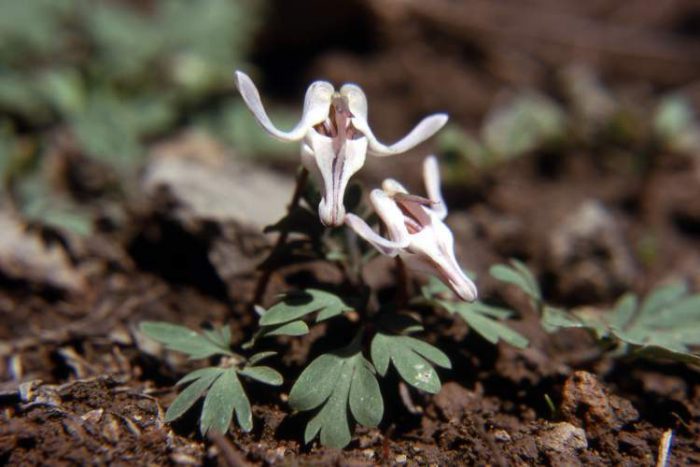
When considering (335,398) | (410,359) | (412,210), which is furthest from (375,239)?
(335,398)

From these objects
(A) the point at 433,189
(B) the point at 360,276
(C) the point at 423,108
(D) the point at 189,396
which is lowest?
(D) the point at 189,396

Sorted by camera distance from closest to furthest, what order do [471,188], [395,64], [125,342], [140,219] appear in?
[125,342] < [140,219] < [471,188] < [395,64]

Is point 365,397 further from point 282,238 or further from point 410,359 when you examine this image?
point 282,238

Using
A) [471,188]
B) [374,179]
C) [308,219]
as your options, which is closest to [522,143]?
[471,188]

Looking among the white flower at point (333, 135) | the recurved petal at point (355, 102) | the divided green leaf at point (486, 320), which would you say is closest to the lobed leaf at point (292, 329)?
the white flower at point (333, 135)

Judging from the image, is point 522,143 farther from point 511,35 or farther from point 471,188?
point 511,35

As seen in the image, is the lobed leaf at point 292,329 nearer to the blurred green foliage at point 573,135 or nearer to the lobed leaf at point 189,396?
the lobed leaf at point 189,396
